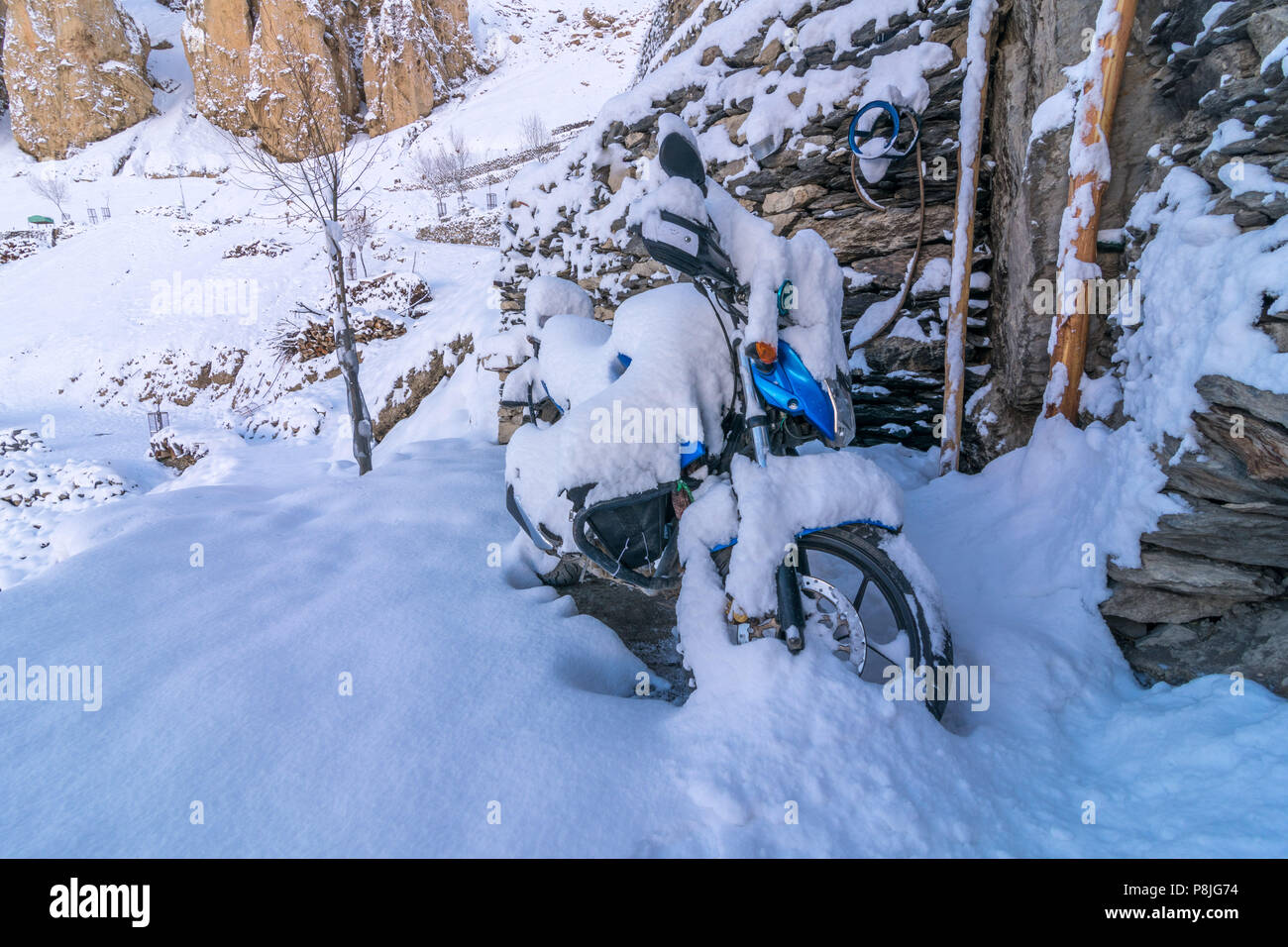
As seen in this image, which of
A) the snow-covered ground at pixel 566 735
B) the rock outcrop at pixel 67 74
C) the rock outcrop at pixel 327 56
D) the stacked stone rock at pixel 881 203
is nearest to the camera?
the snow-covered ground at pixel 566 735

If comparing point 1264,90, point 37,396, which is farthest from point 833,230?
point 37,396

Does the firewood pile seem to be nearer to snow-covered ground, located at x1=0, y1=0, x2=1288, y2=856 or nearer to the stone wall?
the stone wall

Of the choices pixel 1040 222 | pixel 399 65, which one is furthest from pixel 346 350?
pixel 399 65

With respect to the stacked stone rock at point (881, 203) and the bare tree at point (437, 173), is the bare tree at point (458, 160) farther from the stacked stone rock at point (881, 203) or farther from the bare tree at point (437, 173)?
the stacked stone rock at point (881, 203)

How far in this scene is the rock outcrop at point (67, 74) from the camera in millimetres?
37594

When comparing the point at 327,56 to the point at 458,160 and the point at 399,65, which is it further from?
the point at 458,160

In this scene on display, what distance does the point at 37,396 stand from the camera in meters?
14.7

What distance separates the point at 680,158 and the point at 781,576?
1435 mm

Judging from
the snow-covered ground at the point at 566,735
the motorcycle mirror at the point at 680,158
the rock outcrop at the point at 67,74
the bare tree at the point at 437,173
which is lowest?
the snow-covered ground at the point at 566,735

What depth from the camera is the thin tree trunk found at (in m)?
5.77

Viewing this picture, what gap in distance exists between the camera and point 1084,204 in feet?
8.08

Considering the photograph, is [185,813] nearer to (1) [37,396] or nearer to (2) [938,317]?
(2) [938,317]

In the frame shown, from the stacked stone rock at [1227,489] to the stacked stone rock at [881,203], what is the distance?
1.29m

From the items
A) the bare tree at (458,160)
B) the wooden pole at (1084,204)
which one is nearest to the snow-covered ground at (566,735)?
the wooden pole at (1084,204)
